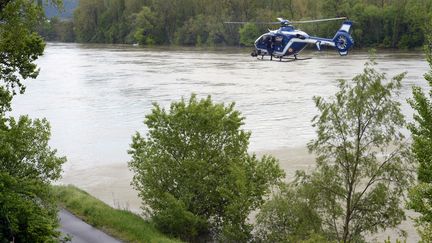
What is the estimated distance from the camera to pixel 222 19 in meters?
133

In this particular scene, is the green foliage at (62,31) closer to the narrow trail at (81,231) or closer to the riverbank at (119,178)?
the riverbank at (119,178)

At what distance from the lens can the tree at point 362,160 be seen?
21203 millimetres

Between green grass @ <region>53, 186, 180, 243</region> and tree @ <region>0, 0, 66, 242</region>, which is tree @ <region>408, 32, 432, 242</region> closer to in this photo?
tree @ <region>0, 0, 66, 242</region>

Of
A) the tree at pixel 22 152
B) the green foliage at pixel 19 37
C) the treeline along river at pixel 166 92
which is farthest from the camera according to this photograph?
the treeline along river at pixel 166 92

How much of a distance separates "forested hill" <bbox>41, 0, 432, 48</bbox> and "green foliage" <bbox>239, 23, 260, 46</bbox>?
23cm

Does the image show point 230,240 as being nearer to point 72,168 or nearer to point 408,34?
point 72,168

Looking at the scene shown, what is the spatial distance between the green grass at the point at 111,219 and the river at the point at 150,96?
328 centimetres

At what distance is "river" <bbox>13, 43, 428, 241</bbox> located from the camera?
40.0 meters

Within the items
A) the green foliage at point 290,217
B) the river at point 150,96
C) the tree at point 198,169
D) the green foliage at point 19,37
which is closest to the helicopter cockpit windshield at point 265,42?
the river at point 150,96

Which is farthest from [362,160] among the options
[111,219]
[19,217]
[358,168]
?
[19,217]

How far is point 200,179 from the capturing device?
960 inches

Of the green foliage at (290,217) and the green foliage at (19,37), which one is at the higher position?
the green foliage at (19,37)

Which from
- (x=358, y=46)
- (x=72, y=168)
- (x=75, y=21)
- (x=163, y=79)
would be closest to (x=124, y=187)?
(x=72, y=168)

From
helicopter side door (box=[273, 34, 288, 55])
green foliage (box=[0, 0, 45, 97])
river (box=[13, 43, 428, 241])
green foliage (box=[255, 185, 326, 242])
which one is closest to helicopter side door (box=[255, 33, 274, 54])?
helicopter side door (box=[273, 34, 288, 55])
